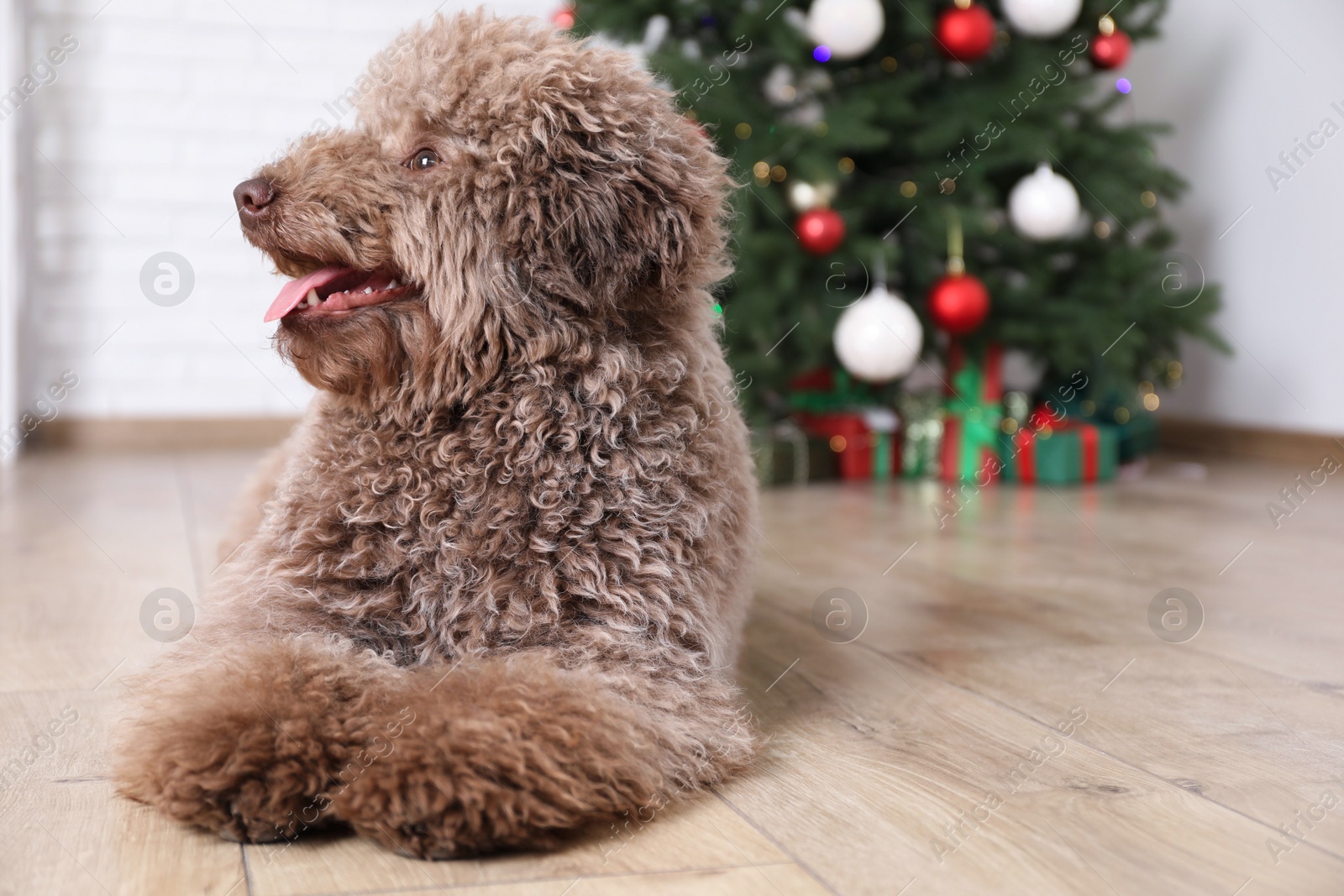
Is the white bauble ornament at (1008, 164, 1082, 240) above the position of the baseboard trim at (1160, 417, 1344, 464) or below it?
above

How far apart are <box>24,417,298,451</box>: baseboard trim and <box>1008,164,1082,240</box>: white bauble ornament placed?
2.66m

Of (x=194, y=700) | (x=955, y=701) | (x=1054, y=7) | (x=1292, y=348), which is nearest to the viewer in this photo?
(x=194, y=700)

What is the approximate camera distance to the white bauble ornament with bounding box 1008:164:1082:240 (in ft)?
11.5

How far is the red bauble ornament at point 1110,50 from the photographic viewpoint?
3664 millimetres

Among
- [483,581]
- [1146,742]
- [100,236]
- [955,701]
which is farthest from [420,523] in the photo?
[100,236]

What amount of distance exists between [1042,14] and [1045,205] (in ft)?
1.80

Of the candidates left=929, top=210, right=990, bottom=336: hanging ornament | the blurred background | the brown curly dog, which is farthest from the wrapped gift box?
the brown curly dog

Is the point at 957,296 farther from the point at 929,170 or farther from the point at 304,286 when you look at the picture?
the point at 304,286

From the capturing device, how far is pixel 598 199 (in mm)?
1309

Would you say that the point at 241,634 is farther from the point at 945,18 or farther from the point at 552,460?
the point at 945,18

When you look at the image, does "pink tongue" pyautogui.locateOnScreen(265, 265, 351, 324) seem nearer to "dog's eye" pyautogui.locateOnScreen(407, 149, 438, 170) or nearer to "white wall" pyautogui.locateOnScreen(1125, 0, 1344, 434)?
"dog's eye" pyautogui.locateOnScreen(407, 149, 438, 170)

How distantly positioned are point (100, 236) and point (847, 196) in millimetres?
2764

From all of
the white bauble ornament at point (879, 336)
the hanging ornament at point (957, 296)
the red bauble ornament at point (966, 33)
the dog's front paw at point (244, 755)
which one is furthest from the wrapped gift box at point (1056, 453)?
the dog's front paw at point (244, 755)

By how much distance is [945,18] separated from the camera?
3523 millimetres
